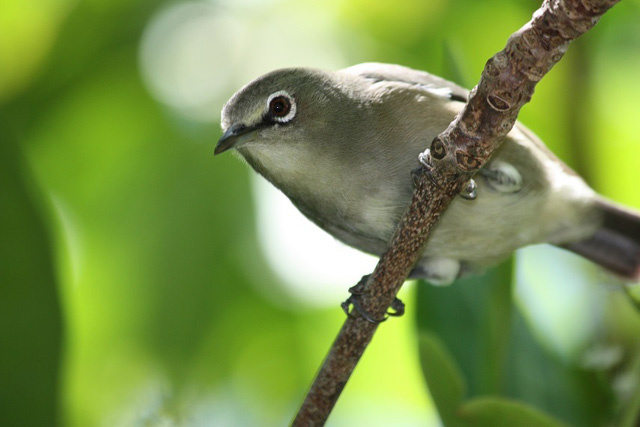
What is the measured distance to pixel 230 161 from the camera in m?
3.89

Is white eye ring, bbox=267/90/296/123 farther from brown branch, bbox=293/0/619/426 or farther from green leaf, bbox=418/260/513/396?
green leaf, bbox=418/260/513/396

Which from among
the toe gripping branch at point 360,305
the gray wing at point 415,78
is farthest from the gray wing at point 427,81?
the toe gripping branch at point 360,305

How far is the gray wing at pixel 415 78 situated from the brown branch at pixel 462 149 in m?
0.91

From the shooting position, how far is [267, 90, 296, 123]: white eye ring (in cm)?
298

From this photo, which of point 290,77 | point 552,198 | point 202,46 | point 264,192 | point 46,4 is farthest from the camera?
point 202,46

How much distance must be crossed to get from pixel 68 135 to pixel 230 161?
84cm

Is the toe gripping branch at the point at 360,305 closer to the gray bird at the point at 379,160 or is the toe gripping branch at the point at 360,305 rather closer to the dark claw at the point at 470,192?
the gray bird at the point at 379,160

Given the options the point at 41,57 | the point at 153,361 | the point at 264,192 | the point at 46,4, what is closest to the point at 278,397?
the point at 153,361

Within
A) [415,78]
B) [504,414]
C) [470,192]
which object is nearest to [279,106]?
[415,78]

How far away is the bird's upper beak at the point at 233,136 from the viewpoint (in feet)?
9.45

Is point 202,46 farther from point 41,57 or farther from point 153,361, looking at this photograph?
point 153,361

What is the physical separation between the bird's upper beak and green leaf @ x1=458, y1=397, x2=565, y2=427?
128cm

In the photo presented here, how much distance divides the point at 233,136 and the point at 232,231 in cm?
95

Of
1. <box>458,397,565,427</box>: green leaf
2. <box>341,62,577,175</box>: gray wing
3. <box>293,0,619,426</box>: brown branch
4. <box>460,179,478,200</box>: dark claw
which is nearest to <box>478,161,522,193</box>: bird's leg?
<box>341,62,577,175</box>: gray wing
